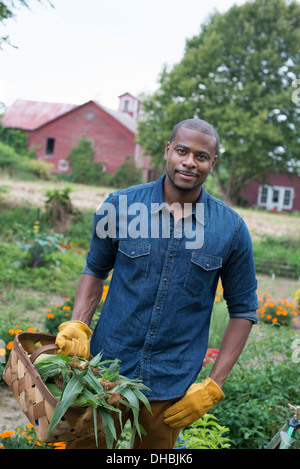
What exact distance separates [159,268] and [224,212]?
0.38 m

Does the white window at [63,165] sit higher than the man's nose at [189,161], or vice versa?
the white window at [63,165]

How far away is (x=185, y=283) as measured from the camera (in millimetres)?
1988

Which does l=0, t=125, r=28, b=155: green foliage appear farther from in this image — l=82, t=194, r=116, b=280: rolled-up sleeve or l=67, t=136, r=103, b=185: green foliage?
l=82, t=194, r=116, b=280: rolled-up sleeve

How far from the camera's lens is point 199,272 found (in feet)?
6.58

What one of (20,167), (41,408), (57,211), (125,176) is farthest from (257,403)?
(125,176)

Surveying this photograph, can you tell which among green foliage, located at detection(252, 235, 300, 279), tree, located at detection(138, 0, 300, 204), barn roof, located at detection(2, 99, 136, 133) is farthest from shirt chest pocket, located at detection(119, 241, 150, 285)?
barn roof, located at detection(2, 99, 136, 133)

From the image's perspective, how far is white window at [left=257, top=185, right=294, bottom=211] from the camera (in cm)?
3734

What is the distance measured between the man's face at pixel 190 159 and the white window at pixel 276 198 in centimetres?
3610

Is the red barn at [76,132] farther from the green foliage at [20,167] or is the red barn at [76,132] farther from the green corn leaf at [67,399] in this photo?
the green corn leaf at [67,399]

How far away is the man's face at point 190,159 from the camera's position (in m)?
2.00

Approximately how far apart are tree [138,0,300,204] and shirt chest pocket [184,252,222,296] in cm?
2419

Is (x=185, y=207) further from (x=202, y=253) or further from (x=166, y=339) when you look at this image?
(x=166, y=339)

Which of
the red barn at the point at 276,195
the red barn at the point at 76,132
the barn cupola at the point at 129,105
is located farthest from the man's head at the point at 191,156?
the red barn at the point at 276,195
